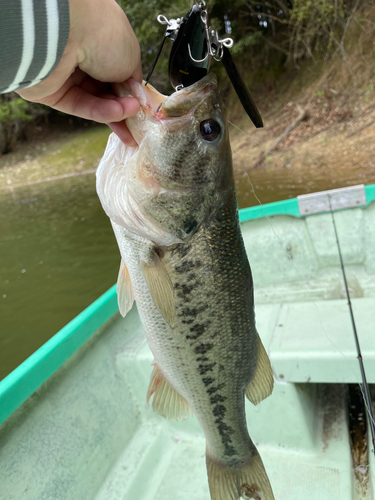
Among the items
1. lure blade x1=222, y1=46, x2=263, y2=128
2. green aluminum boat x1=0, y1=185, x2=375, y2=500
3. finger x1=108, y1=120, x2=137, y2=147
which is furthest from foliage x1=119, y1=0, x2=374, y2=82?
finger x1=108, y1=120, x2=137, y2=147

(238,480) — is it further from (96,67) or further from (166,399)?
(96,67)

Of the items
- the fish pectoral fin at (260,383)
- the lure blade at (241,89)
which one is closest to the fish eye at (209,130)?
the lure blade at (241,89)

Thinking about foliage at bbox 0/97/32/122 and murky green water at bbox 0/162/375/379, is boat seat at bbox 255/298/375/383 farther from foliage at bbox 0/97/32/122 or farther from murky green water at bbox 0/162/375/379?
foliage at bbox 0/97/32/122

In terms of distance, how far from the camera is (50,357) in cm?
214

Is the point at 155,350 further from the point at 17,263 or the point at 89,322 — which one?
the point at 17,263

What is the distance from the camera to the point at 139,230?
124 cm

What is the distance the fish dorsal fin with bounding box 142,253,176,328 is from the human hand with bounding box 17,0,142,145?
0.41 meters

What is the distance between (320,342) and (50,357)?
1.55 m

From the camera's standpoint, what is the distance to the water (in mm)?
5496

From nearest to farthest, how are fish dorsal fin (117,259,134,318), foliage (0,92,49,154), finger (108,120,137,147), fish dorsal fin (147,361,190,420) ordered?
1. finger (108,120,137,147)
2. fish dorsal fin (117,259,134,318)
3. fish dorsal fin (147,361,190,420)
4. foliage (0,92,49,154)

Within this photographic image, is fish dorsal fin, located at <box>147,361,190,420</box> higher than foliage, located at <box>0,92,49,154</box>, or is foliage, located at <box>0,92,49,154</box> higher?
fish dorsal fin, located at <box>147,361,190,420</box>

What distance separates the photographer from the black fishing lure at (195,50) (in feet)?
3.86

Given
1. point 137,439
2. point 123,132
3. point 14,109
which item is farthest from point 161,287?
point 14,109

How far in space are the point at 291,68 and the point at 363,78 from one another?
458 centimetres
